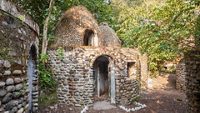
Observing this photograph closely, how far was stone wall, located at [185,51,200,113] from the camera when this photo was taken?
268 inches

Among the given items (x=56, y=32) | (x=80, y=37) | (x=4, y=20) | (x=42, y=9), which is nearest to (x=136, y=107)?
(x=80, y=37)

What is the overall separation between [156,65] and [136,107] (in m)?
10.6

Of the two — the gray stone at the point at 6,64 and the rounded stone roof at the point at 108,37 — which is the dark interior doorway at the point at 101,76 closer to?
the rounded stone roof at the point at 108,37

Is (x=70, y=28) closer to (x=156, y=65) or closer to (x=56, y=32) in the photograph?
(x=56, y=32)

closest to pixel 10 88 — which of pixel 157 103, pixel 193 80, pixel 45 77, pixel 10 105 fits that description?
pixel 10 105

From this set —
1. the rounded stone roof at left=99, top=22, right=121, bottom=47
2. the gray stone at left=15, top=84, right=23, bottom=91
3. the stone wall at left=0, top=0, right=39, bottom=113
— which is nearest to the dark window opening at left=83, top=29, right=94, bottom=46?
the rounded stone roof at left=99, top=22, right=121, bottom=47

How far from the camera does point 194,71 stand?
22.9ft

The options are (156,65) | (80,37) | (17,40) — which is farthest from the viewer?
(156,65)

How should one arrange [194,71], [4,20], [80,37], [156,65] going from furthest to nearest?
[156,65], [80,37], [194,71], [4,20]

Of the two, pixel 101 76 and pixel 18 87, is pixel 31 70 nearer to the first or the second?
pixel 18 87

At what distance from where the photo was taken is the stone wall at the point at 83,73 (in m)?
13.1

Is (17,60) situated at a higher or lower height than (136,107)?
higher

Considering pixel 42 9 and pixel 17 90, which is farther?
pixel 42 9

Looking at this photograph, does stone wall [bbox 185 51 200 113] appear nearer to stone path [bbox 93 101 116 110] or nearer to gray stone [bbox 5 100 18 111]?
gray stone [bbox 5 100 18 111]
